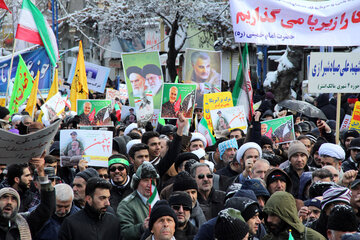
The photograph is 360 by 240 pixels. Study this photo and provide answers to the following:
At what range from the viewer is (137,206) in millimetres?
6238

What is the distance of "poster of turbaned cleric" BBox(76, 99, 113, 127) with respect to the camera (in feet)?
42.1

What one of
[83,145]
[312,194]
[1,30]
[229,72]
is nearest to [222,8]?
[229,72]

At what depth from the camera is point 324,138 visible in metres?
9.80

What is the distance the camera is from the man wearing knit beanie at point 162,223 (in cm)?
522

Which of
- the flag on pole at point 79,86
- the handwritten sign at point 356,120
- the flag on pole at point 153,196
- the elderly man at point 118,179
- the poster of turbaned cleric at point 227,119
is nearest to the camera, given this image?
the flag on pole at point 153,196

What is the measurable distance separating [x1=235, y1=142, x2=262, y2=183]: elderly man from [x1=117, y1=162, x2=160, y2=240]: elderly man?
1.47 m

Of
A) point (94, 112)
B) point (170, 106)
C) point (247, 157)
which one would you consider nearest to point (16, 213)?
point (247, 157)

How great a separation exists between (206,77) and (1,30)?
3096cm

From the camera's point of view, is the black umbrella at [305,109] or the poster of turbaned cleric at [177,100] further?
the black umbrella at [305,109]

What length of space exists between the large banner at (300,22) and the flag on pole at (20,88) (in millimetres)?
5855

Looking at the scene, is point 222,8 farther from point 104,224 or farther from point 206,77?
point 104,224

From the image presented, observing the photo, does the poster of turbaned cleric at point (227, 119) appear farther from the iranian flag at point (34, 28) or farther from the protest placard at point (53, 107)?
the iranian flag at point (34, 28)

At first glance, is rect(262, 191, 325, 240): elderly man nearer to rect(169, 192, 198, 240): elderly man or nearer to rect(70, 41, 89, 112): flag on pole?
rect(169, 192, 198, 240): elderly man

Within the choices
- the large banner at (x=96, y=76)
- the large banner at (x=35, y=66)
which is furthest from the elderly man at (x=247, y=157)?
the large banner at (x=96, y=76)
